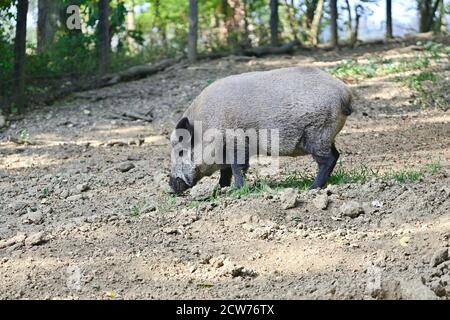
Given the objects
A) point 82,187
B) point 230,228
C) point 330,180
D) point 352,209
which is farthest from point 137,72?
point 352,209

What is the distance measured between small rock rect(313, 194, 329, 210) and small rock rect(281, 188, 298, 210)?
0.52ft

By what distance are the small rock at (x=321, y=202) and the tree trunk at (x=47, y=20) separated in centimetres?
1016

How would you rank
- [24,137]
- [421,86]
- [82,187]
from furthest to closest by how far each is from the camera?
[421,86] < [24,137] < [82,187]

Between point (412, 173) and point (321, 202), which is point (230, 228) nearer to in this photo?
point (321, 202)

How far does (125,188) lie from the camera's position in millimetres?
8125

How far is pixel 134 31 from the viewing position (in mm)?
16719

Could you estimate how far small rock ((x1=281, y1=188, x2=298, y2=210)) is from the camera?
20.2ft

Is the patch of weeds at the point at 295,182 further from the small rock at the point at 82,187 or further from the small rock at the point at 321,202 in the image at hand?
the small rock at the point at 82,187

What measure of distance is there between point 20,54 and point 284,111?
7.10 m

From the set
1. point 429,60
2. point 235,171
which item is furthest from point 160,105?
point 235,171

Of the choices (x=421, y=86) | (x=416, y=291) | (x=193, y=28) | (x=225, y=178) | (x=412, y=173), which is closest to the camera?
(x=416, y=291)

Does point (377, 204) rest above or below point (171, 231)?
above

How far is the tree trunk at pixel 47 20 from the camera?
15.4m

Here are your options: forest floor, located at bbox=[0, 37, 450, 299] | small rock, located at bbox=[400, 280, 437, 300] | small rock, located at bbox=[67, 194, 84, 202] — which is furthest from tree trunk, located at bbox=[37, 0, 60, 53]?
small rock, located at bbox=[400, 280, 437, 300]
